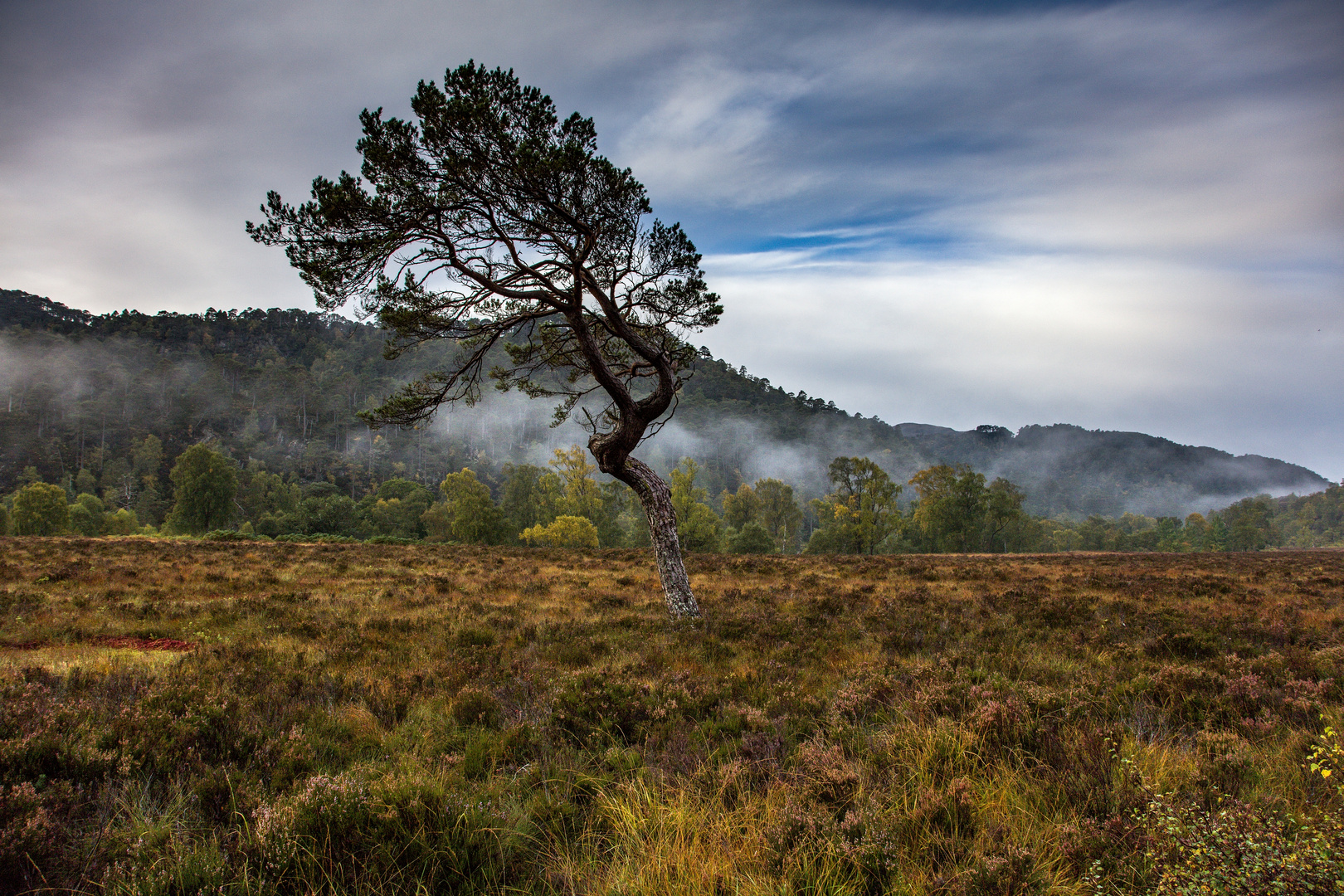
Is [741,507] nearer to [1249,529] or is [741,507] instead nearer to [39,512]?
[39,512]

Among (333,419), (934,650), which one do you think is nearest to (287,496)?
(333,419)

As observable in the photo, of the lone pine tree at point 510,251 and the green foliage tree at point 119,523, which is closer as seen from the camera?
the lone pine tree at point 510,251

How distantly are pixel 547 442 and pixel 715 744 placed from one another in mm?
183441

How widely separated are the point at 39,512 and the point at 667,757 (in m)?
79.8

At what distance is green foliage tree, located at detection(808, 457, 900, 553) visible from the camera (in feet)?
191

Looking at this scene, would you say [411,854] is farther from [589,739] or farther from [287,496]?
[287,496]

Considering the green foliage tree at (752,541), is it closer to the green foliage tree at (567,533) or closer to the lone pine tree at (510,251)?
the green foliage tree at (567,533)

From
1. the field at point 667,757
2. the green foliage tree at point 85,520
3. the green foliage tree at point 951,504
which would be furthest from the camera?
the green foliage tree at point 951,504

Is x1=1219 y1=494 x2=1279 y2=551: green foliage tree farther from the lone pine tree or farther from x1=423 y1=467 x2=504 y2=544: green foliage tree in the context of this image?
the lone pine tree

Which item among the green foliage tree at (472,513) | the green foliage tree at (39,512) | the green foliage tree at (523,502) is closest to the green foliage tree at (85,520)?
the green foliage tree at (39,512)

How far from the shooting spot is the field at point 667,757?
258 cm

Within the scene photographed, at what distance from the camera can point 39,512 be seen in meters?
52.5

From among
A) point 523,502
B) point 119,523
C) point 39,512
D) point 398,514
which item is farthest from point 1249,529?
point 39,512

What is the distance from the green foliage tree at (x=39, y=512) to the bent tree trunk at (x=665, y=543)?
7525 centimetres
